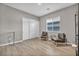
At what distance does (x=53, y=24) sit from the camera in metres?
3.31

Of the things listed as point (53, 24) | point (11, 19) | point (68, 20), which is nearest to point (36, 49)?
point (53, 24)

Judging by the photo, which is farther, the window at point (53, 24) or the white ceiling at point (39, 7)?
the window at point (53, 24)

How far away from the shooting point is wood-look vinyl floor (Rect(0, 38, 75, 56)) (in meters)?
2.97

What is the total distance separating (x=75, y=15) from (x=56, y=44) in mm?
1085

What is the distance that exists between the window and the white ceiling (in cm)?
31

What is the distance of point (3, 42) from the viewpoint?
3.01m

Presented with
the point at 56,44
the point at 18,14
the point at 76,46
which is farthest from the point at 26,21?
the point at 76,46

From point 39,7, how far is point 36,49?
53.3 inches

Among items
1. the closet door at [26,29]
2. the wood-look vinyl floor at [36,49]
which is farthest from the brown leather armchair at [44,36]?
the closet door at [26,29]

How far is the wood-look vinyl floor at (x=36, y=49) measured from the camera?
9.76 feet

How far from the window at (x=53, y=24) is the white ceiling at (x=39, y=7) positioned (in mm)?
311

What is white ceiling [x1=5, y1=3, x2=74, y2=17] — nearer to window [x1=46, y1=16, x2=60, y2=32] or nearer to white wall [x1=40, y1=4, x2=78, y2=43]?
white wall [x1=40, y1=4, x2=78, y2=43]

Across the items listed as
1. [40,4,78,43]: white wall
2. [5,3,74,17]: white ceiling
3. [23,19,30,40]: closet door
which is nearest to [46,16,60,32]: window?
[40,4,78,43]: white wall

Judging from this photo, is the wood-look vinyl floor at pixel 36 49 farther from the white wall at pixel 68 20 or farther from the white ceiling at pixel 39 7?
the white ceiling at pixel 39 7
